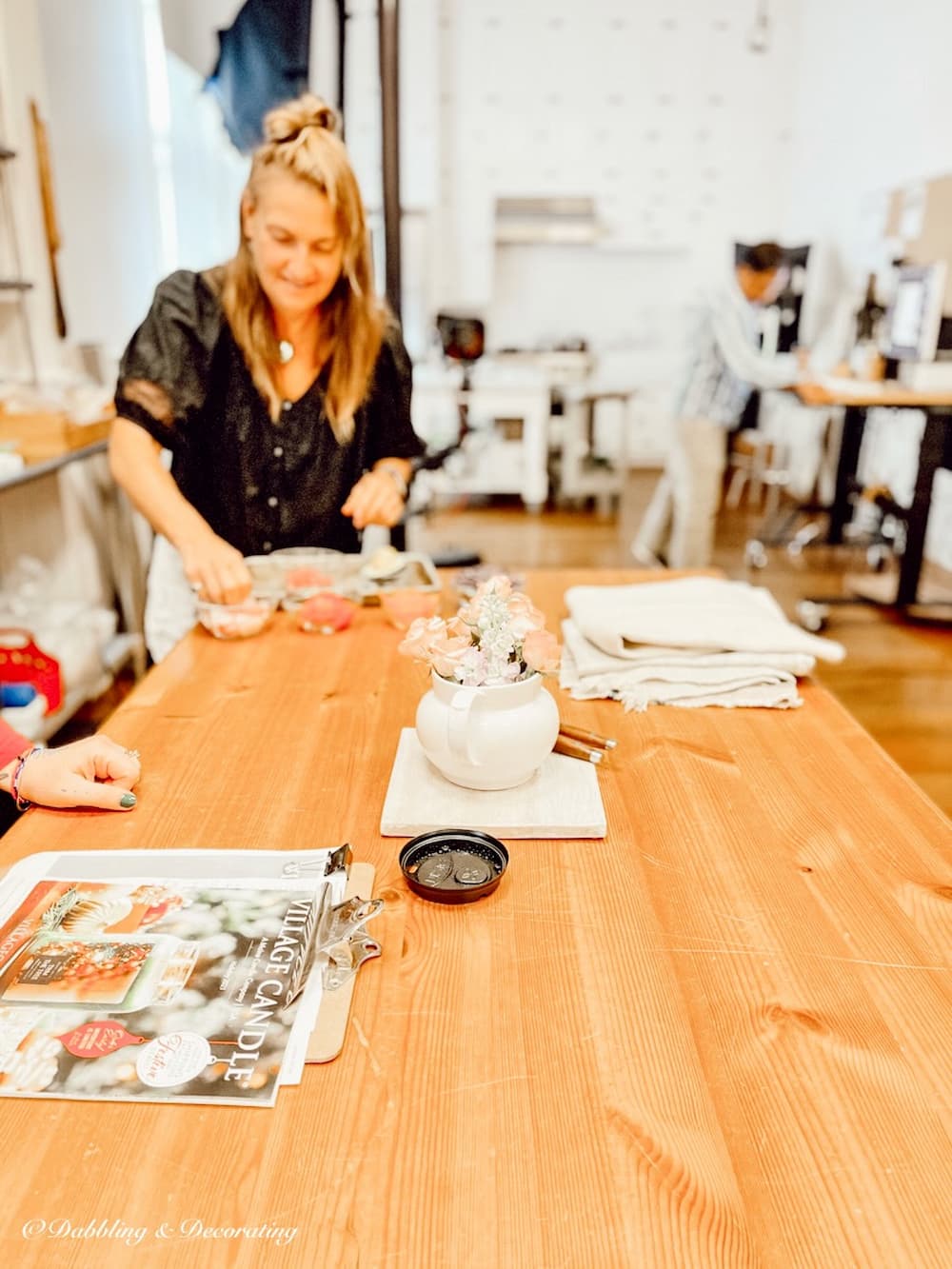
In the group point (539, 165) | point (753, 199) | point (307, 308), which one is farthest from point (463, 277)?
point (307, 308)

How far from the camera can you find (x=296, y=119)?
1.47 m

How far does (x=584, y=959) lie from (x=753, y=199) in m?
6.75

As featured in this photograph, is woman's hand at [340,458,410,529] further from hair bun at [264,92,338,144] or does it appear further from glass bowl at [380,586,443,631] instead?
hair bun at [264,92,338,144]

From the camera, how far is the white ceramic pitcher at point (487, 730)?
0.90 metres

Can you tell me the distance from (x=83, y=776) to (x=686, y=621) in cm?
80

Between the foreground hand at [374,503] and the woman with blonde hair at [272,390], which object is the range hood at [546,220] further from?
the foreground hand at [374,503]

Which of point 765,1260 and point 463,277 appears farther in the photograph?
point 463,277

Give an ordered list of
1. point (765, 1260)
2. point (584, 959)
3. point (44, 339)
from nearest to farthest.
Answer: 1. point (765, 1260)
2. point (584, 959)
3. point (44, 339)

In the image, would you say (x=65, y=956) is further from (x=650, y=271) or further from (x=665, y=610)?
(x=650, y=271)

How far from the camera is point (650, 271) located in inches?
255

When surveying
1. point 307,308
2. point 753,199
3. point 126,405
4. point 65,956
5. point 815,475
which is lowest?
point 815,475

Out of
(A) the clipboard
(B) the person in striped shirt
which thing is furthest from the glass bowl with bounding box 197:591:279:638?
(B) the person in striped shirt

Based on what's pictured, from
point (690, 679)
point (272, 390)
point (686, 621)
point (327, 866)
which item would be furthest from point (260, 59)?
point (327, 866)

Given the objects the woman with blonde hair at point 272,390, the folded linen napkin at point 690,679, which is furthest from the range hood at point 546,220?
the folded linen napkin at point 690,679
